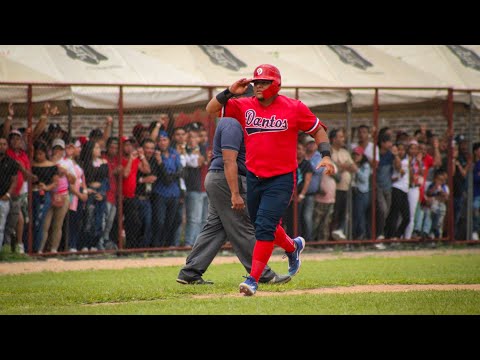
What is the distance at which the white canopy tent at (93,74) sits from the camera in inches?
615

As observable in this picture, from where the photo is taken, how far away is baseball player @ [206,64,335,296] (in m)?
9.15

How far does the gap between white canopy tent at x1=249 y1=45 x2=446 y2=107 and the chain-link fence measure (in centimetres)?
128

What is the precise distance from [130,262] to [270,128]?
607 cm

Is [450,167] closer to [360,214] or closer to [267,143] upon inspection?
[360,214]

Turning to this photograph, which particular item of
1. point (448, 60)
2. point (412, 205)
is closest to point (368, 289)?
point (412, 205)

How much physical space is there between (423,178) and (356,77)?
319cm

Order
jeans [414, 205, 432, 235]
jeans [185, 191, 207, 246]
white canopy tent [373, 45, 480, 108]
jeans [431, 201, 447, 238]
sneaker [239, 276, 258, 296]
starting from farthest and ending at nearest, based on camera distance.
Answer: white canopy tent [373, 45, 480, 108] → jeans [431, 201, 447, 238] → jeans [414, 205, 432, 235] → jeans [185, 191, 207, 246] → sneaker [239, 276, 258, 296]

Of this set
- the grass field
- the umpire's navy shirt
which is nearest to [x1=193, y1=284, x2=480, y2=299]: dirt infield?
the grass field

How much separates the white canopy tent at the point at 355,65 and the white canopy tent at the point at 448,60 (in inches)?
22.5

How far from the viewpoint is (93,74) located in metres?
16.9

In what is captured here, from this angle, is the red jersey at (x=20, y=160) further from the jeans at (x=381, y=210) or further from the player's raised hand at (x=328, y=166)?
the player's raised hand at (x=328, y=166)

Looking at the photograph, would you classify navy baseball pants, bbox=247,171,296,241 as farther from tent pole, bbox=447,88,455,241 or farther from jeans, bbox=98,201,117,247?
tent pole, bbox=447,88,455,241

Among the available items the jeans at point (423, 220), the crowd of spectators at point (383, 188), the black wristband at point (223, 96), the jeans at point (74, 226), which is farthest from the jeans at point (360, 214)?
the black wristband at point (223, 96)

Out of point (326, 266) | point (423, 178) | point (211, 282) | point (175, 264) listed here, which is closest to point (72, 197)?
point (175, 264)
